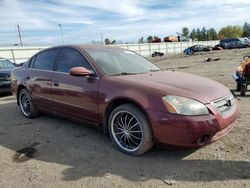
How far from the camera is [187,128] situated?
3.38 metres

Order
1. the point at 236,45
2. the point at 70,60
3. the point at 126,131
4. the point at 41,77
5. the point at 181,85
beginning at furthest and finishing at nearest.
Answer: the point at 236,45 → the point at 41,77 → the point at 70,60 → the point at 126,131 → the point at 181,85

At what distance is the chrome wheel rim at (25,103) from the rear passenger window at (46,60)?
838mm

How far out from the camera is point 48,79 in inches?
210

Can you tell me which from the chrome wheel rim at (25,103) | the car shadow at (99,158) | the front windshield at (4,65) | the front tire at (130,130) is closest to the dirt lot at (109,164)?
the car shadow at (99,158)

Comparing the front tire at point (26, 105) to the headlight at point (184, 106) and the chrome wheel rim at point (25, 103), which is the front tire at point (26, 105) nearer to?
the chrome wheel rim at point (25, 103)

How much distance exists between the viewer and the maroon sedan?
3.47 metres

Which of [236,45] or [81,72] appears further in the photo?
[236,45]

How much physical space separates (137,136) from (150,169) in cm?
57

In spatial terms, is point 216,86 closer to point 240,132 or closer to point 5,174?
point 240,132

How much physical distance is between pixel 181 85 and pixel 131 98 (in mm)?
730

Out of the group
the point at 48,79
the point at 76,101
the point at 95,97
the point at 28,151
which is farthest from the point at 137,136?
the point at 48,79

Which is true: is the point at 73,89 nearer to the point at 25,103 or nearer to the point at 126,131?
the point at 126,131

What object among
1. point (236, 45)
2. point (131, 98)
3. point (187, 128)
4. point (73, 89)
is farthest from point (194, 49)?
point (187, 128)

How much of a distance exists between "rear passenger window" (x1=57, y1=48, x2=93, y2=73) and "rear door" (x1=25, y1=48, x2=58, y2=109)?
24 centimetres
